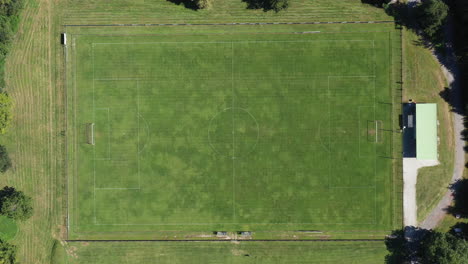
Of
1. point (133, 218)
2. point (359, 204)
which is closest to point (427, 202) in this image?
point (359, 204)

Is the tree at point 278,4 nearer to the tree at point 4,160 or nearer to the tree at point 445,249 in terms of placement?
the tree at point 445,249

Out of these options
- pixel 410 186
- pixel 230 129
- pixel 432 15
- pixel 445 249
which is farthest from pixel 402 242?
pixel 432 15

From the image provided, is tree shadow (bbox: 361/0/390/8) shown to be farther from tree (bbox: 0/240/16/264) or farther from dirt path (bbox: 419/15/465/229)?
tree (bbox: 0/240/16/264)

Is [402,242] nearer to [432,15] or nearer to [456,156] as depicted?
[456,156]

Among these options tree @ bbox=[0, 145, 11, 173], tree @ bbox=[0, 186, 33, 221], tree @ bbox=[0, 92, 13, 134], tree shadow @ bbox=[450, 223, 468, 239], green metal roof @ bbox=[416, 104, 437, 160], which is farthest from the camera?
tree shadow @ bbox=[450, 223, 468, 239]

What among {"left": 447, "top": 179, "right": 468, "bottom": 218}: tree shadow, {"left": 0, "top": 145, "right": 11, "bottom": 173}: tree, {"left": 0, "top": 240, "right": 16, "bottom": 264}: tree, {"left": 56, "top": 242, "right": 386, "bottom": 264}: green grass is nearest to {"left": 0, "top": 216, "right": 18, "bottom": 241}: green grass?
{"left": 0, "top": 240, "right": 16, "bottom": 264}: tree

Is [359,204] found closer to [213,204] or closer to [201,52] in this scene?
[213,204]
